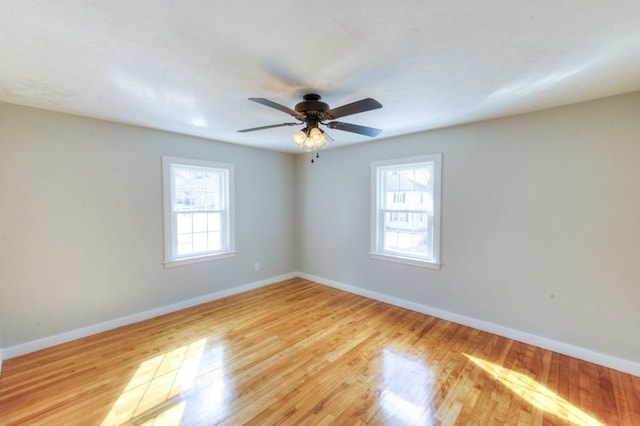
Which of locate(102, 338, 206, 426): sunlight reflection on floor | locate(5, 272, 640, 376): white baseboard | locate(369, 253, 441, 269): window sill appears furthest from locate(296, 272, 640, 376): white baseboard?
locate(102, 338, 206, 426): sunlight reflection on floor

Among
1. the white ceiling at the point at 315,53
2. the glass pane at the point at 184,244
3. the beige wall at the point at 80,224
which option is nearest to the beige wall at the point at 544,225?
the white ceiling at the point at 315,53

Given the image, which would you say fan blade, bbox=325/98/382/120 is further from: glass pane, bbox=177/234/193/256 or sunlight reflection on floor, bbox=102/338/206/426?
glass pane, bbox=177/234/193/256

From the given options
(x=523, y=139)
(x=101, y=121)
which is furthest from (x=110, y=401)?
(x=523, y=139)

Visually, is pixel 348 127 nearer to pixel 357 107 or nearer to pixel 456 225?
pixel 357 107

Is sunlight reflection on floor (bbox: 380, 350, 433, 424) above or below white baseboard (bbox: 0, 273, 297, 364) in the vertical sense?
below

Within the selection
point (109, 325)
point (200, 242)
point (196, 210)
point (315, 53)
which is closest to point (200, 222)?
point (196, 210)

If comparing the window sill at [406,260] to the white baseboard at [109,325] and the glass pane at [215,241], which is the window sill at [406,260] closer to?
the white baseboard at [109,325]

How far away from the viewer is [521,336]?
2922 mm

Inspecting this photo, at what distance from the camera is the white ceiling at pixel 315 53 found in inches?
53.6

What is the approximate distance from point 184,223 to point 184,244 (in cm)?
30

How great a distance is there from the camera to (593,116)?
252 centimetres

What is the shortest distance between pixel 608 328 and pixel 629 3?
2644mm

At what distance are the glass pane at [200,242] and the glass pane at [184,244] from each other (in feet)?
0.19

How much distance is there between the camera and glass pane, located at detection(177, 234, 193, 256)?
3862mm
